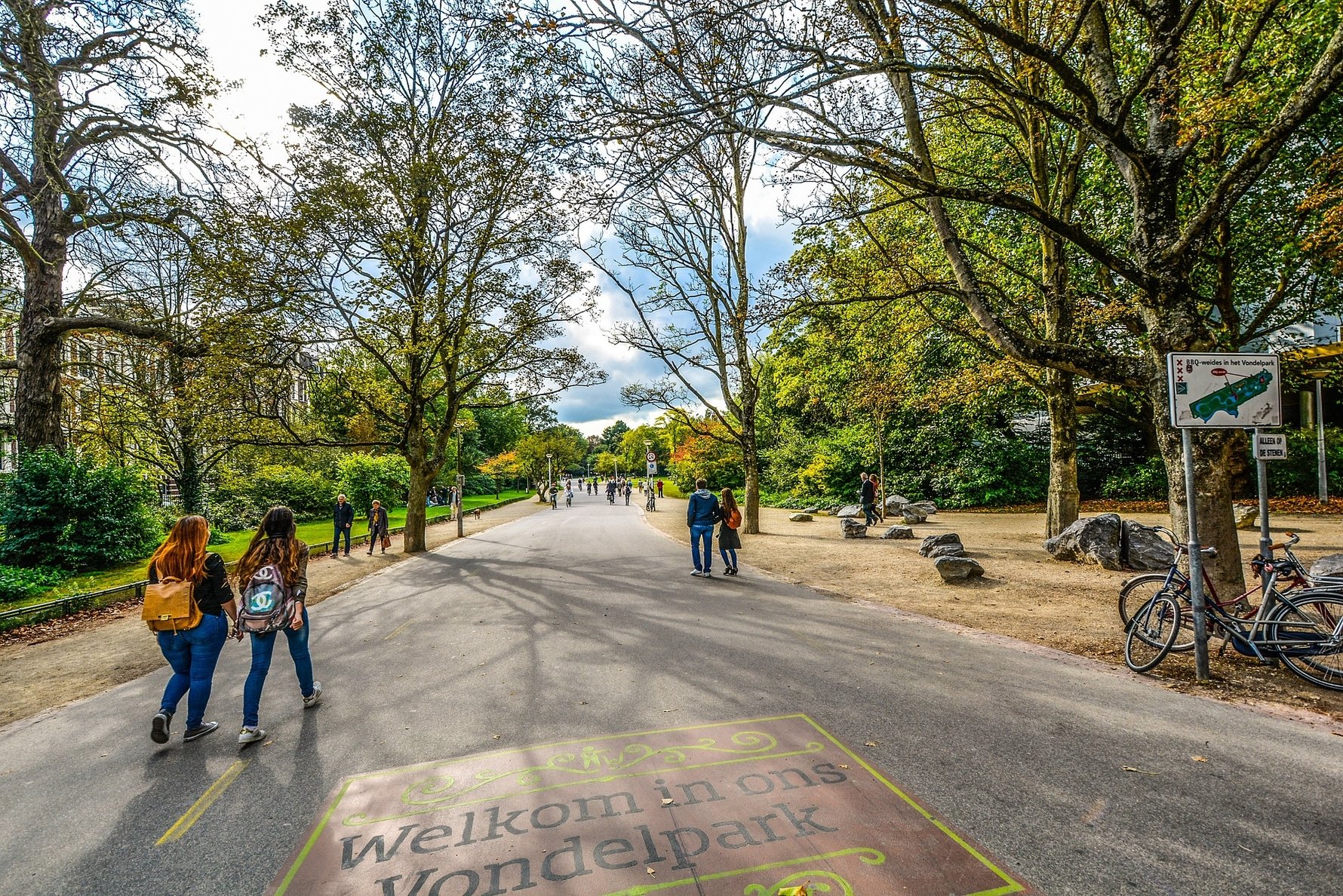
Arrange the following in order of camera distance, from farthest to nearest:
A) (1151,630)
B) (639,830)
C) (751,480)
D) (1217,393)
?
(751,480), (1151,630), (1217,393), (639,830)

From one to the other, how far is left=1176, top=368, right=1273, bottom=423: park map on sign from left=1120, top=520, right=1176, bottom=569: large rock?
21.3 ft

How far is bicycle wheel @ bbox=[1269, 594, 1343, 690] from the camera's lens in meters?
4.77

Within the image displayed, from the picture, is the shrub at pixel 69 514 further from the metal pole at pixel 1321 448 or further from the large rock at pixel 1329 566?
the metal pole at pixel 1321 448

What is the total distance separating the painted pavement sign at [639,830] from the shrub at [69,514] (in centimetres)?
1237

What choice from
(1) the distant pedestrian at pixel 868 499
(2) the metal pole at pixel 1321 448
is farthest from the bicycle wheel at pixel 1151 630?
(2) the metal pole at pixel 1321 448

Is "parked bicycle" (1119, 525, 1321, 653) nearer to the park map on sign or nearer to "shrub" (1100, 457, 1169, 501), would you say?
the park map on sign

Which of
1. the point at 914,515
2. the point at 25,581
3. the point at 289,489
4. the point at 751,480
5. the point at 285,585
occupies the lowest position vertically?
the point at 914,515

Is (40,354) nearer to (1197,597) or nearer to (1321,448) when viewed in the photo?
(1197,597)

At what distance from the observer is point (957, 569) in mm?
9898

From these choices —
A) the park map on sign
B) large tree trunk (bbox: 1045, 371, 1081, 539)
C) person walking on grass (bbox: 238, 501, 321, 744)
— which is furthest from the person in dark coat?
large tree trunk (bbox: 1045, 371, 1081, 539)

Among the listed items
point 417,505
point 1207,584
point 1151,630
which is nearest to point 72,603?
point 417,505

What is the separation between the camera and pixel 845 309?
1425cm

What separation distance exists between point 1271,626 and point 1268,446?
3.08 meters

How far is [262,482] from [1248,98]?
34.0 meters
